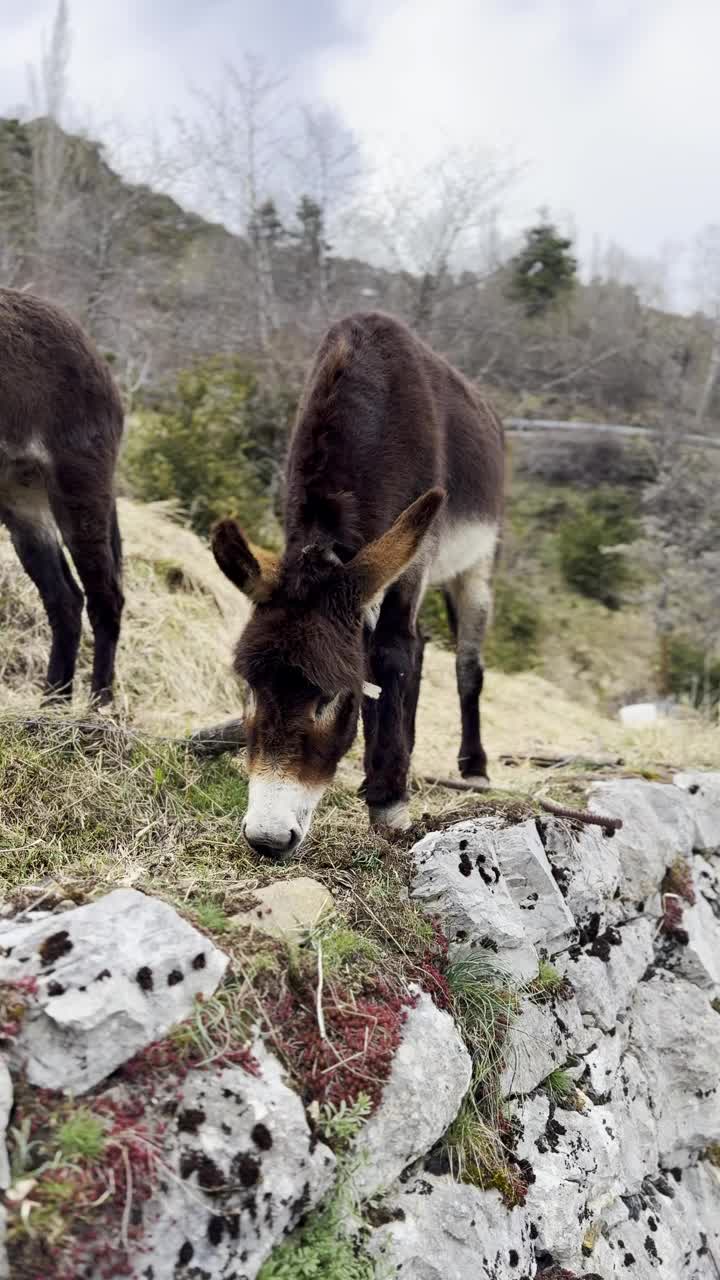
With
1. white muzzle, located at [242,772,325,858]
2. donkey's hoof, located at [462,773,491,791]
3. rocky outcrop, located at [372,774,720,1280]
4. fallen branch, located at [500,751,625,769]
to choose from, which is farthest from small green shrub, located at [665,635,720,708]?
white muzzle, located at [242,772,325,858]

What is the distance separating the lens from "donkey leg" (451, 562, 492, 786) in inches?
205

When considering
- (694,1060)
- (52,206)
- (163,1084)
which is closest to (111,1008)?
(163,1084)

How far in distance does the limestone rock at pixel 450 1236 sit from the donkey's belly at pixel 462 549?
2.51 meters

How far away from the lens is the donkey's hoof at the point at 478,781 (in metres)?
4.74

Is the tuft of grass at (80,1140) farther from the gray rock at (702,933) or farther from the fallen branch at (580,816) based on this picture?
the gray rock at (702,933)

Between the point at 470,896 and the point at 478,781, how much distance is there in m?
1.82

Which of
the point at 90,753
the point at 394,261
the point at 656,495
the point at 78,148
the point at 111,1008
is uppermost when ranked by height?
the point at 78,148

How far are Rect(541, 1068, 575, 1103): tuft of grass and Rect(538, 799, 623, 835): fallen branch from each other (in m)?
1.18

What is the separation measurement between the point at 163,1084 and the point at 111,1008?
0.20m

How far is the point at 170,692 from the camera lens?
6.37 meters

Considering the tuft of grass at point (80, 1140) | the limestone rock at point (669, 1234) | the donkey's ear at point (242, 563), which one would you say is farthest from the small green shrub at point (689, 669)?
the tuft of grass at point (80, 1140)

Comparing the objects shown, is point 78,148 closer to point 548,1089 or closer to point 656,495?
point 656,495

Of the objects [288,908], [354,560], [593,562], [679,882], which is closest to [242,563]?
[354,560]

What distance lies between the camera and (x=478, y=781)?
4938 mm
